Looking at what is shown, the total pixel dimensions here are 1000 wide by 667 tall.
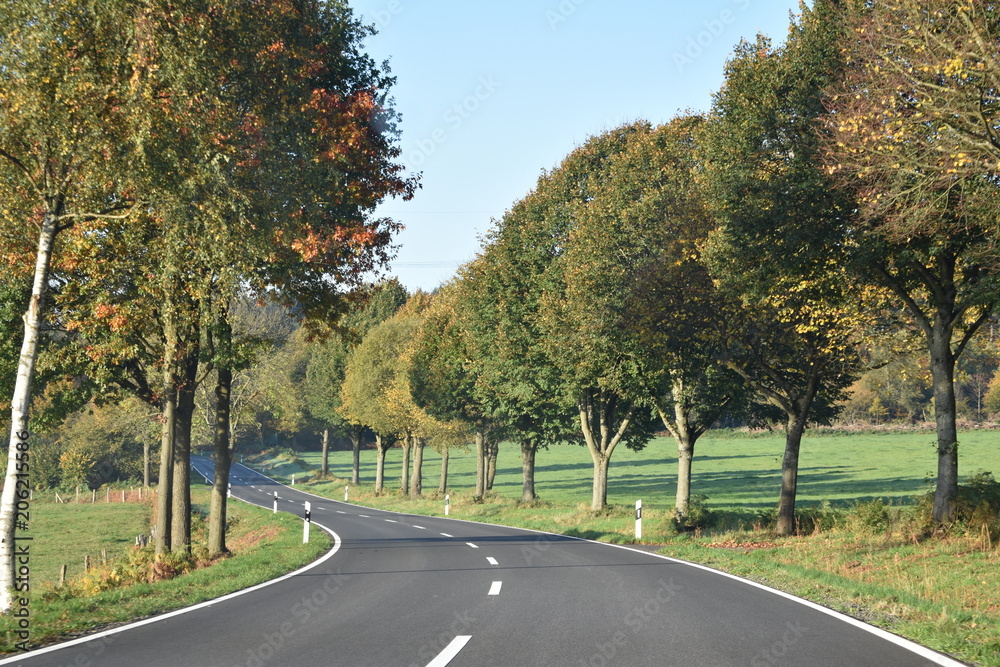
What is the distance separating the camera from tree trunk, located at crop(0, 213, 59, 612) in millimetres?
10695

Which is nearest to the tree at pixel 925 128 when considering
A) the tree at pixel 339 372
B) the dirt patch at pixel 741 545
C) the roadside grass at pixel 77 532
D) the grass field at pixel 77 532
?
the dirt patch at pixel 741 545

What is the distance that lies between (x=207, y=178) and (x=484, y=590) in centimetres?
784

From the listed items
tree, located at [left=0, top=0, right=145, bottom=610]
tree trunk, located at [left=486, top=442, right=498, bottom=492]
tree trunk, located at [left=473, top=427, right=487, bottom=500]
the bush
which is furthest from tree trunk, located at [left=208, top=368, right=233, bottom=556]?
tree trunk, located at [left=486, top=442, right=498, bottom=492]

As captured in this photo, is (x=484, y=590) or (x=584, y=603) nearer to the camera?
(x=584, y=603)

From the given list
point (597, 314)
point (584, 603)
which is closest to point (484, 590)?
point (584, 603)

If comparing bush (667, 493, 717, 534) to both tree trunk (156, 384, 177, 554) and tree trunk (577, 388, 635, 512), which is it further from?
tree trunk (156, 384, 177, 554)

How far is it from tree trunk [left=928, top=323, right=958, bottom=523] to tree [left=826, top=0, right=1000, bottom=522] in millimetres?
1584

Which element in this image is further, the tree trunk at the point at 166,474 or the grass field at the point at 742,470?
the grass field at the point at 742,470

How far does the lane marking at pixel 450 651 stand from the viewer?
727 cm

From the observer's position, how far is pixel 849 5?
663 inches

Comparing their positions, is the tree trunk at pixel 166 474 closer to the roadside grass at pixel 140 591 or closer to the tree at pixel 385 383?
the roadside grass at pixel 140 591

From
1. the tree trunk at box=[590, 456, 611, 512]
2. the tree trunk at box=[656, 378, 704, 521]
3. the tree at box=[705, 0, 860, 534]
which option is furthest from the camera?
the tree trunk at box=[590, 456, 611, 512]

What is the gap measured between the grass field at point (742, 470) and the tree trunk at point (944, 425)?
15786 millimetres

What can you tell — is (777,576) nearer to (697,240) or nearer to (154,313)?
(697,240)
